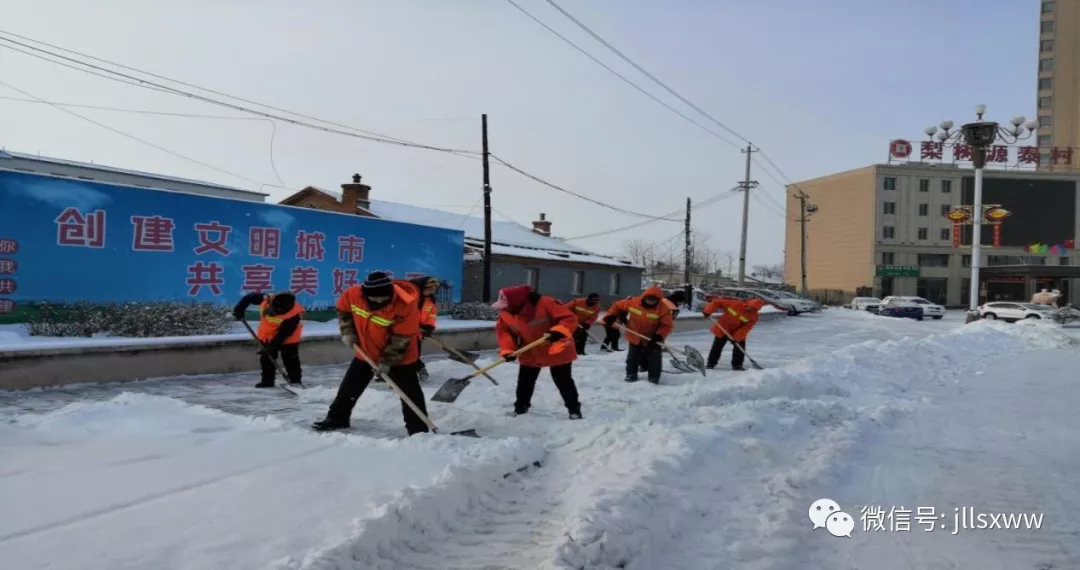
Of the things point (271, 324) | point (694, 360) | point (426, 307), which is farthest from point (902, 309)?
point (271, 324)

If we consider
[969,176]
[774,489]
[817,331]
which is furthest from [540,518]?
[969,176]

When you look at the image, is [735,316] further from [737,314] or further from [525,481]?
[525,481]

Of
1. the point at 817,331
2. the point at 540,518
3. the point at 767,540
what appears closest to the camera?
the point at 767,540

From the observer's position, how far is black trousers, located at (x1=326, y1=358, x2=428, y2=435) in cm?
537

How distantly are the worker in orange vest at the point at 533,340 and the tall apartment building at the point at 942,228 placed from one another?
53024 mm

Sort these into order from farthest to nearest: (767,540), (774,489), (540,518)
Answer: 1. (774,489)
2. (540,518)
3. (767,540)

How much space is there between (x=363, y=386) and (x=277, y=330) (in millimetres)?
2682

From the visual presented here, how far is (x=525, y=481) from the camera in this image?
4.43m

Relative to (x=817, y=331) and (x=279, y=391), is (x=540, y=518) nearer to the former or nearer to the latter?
(x=279, y=391)

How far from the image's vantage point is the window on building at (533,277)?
24469mm

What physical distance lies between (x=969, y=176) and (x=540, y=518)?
63.4m

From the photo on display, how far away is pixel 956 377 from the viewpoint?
33.7ft

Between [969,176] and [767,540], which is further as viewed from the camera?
[969,176]

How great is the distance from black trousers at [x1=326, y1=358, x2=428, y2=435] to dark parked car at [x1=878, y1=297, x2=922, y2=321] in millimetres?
32356
